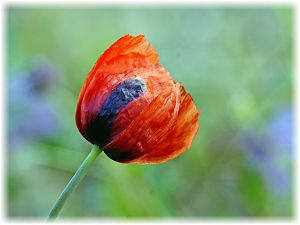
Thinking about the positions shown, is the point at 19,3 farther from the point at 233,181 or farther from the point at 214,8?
the point at 233,181

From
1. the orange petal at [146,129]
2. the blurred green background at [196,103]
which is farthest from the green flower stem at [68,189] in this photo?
the blurred green background at [196,103]

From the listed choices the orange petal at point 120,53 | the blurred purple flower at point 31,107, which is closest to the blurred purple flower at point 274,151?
the blurred purple flower at point 31,107

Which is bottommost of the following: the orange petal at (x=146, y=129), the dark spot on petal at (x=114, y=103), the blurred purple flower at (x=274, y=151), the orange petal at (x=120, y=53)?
the blurred purple flower at (x=274, y=151)

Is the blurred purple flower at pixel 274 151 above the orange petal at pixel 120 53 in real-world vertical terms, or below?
below

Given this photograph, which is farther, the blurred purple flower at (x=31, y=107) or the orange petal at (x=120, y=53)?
the blurred purple flower at (x=31, y=107)

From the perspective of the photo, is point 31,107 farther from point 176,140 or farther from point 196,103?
point 176,140

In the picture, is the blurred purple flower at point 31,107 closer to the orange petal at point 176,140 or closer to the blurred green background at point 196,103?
the blurred green background at point 196,103

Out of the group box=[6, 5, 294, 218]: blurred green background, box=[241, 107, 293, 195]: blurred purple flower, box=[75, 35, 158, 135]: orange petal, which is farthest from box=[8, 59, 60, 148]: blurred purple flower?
box=[75, 35, 158, 135]: orange petal

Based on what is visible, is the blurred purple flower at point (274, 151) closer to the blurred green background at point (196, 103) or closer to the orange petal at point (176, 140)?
the blurred green background at point (196, 103)

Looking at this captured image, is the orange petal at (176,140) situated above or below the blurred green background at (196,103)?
above
